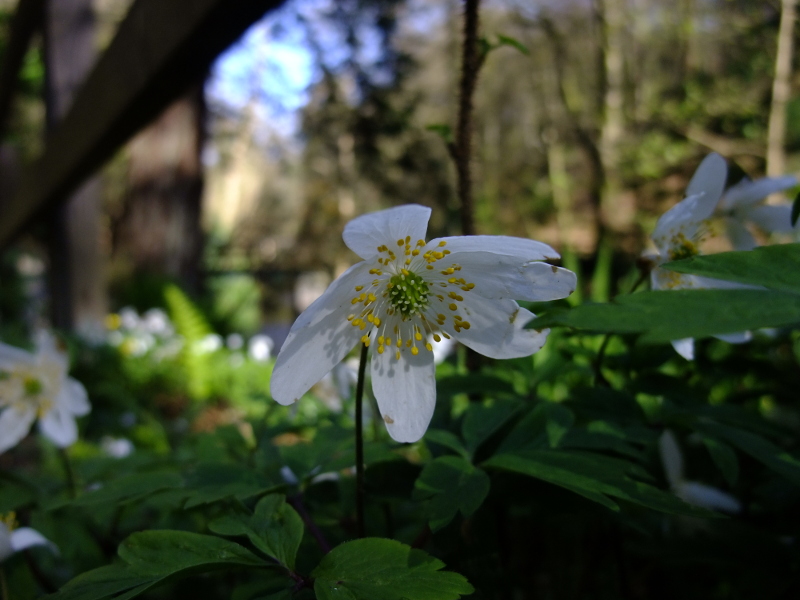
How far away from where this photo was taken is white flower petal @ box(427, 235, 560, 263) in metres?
0.57

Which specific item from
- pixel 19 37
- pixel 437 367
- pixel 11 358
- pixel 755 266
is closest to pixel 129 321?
pixel 19 37

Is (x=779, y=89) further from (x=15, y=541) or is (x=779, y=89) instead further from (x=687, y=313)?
(x=15, y=541)

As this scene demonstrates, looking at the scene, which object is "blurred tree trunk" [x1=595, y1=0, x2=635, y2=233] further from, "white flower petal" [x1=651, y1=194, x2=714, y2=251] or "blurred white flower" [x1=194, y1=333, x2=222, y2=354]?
"white flower petal" [x1=651, y1=194, x2=714, y2=251]

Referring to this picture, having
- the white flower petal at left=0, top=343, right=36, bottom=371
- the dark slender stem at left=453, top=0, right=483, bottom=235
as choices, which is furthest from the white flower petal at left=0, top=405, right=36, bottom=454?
the dark slender stem at left=453, top=0, right=483, bottom=235

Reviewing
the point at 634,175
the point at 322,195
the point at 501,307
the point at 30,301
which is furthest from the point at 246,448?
the point at 30,301

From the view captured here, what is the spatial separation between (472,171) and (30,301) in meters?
8.75

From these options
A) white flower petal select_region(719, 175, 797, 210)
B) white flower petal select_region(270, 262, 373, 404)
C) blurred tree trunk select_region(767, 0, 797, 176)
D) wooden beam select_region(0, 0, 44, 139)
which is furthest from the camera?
blurred tree trunk select_region(767, 0, 797, 176)

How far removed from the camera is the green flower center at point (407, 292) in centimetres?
74

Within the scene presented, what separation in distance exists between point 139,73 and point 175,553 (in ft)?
5.12

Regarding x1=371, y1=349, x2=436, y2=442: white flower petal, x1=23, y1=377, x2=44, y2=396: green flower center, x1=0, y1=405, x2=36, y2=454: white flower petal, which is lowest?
x1=0, y1=405, x2=36, y2=454: white flower petal

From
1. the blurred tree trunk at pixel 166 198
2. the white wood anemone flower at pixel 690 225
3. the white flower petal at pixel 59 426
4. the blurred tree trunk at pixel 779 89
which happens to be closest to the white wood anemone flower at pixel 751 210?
the white wood anemone flower at pixel 690 225

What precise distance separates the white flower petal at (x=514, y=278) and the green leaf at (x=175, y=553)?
40cm

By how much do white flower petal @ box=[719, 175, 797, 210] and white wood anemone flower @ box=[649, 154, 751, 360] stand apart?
0.11 meters

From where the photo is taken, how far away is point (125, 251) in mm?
→ 6180
